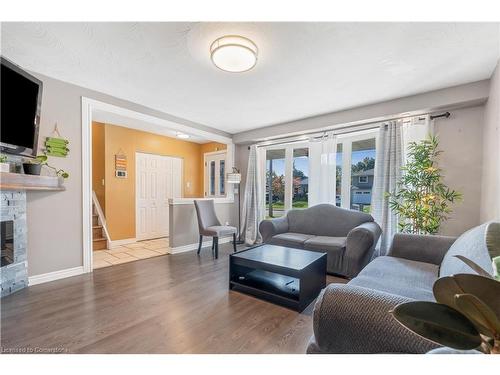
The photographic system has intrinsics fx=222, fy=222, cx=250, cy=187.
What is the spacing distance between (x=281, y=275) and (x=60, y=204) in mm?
2669

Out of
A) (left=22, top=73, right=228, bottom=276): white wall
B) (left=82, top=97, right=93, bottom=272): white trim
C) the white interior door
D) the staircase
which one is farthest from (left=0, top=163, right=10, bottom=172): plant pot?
the white interior door

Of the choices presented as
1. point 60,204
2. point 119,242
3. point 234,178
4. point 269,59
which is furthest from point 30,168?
point 234,178

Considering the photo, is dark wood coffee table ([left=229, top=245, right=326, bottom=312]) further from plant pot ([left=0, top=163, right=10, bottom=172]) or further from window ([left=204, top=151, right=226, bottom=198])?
window ([left=204, top=151, right=226, bottom=198])

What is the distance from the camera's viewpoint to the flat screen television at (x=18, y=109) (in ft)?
6.27

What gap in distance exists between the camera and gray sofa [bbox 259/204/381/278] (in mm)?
2584

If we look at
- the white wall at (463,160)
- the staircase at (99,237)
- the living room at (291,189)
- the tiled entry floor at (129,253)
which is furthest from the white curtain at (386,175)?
the staircase at (99,237)

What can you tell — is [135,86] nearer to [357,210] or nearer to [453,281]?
[453,281]

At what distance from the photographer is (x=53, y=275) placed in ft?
8.34

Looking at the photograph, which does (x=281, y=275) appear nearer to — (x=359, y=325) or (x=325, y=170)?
(x=359, y=325)

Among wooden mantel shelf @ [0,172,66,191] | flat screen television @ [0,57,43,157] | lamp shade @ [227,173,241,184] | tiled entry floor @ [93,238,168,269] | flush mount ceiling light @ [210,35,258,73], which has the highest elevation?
flush mount ceiling light @ [210,35,258,73]

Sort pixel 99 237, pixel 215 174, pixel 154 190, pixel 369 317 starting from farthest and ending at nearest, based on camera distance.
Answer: pixel 215 174 < pixel 154 190 < pixel 99 237 < pixel 369 317

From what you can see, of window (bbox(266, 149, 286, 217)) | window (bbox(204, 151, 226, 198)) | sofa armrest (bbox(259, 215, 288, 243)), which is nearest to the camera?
sofa armrest (bbox(259, 215, 288, 243))

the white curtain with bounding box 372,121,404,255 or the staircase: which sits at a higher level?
the white curtain with bounding box 372,121,404,255

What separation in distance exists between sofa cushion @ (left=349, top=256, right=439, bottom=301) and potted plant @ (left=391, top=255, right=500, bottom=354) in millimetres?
1002
